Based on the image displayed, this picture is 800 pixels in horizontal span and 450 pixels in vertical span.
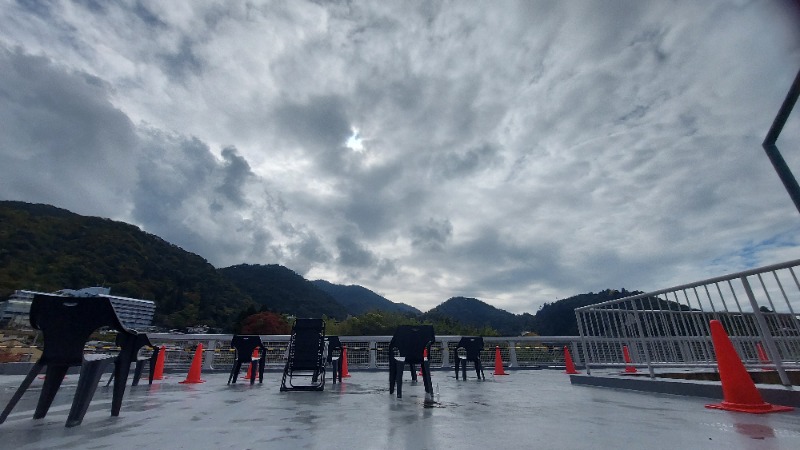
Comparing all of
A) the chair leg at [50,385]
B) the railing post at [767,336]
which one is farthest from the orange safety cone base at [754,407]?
the chair leg at [50,385]

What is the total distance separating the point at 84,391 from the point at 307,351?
324cm

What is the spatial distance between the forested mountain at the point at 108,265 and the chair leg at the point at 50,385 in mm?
55168

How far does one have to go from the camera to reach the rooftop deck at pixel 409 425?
2.14m

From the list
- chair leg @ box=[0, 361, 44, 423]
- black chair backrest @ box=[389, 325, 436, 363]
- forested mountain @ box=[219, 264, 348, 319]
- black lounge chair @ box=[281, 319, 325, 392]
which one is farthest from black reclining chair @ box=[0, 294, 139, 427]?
forested mountain @ box=[219, 264, 348, 319]

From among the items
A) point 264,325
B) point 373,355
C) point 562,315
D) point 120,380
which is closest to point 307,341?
point 120,380

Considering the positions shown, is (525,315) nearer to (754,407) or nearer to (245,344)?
(245,344)

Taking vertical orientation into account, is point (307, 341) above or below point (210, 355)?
above

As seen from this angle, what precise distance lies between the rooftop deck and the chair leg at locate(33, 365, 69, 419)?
0.12 meters

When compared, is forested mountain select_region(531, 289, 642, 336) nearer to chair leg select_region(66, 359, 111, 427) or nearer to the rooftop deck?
the rooftop deck

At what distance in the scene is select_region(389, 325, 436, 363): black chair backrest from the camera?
5137 millimetres

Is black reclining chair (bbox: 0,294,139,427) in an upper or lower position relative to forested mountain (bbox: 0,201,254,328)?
lower

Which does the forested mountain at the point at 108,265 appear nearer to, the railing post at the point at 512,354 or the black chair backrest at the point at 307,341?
the railing post at the point at 512,354

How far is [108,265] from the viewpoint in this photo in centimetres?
5197

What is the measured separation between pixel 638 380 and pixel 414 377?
4.13 metres
